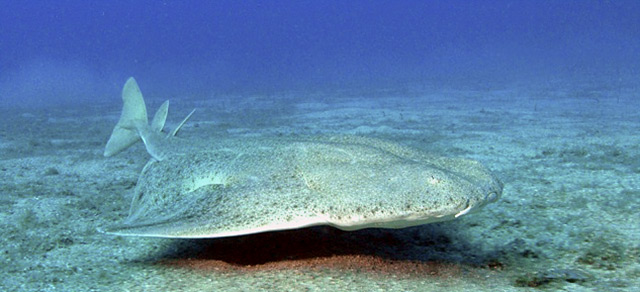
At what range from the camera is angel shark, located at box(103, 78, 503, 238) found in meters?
1.87

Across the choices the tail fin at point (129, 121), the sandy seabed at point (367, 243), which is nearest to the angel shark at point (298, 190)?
the sandy seabed at point (367, 243)

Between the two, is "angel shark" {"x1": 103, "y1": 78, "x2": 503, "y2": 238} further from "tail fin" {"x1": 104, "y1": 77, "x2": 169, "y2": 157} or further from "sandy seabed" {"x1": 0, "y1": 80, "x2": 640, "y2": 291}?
"tail fin" {"x1": 104, "y1": 77, "x2": 169, "y2": 157}

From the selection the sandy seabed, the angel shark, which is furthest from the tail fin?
the angel shark

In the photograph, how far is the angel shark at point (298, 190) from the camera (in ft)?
6.12

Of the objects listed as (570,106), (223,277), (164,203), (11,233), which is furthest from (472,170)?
(570,106)

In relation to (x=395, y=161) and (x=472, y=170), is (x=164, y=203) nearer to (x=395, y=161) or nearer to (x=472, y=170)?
(x=395, y=161)

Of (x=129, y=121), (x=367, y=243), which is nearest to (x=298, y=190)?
(x=367, y=243)

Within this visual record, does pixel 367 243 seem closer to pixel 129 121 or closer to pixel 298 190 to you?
pixel 298 190

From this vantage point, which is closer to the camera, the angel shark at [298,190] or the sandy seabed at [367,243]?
the angel shark at [298,190]

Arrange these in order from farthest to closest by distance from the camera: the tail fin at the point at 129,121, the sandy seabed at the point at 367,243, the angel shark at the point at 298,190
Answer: the tail fin at the point at 129,121 < the sandy seabed at the point at 367,243 < the angel shark at the point at 298,190

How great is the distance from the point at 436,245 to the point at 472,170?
0.67 m

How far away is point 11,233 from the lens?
2887 millimetres

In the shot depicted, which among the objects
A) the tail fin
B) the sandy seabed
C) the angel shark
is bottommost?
the sandy seabed

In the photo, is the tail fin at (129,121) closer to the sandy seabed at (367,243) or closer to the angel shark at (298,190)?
the sandy seabed at (367,243)
